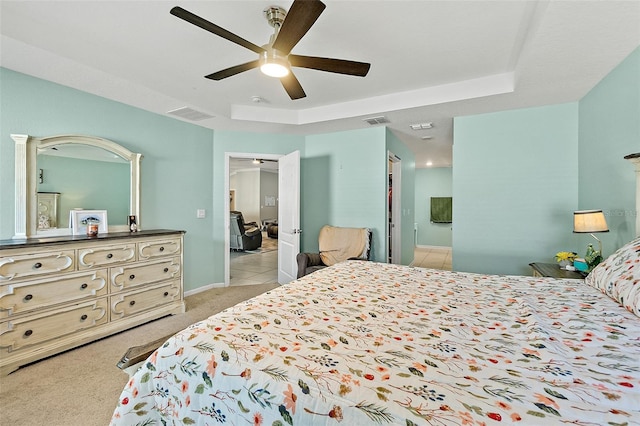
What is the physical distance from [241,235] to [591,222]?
6.50 m

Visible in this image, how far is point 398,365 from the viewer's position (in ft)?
2.96

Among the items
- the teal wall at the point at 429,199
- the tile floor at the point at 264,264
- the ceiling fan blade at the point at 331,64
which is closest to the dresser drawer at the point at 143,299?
the tile floor at the point at 264,264

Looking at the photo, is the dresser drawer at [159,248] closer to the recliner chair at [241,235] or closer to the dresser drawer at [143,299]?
the dresser drawer at [143,299]

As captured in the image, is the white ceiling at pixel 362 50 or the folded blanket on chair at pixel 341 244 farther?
the folded blanket on chair at pixel 341 244

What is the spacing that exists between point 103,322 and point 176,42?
100 inches

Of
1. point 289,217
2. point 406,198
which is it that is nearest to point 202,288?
point 289,217

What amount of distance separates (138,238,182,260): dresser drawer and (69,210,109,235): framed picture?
1.65ft

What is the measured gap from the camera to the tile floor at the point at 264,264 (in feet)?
15.6

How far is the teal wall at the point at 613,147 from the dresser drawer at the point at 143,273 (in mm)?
4135

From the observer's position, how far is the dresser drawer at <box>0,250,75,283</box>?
6.75ft

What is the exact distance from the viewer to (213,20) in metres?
2.07

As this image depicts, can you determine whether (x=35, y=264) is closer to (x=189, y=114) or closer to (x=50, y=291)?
(x=50, y=291)

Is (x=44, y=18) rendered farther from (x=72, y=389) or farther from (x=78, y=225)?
(x=72, y=389)

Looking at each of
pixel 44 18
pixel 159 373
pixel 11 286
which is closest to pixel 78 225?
pixel 11 286
